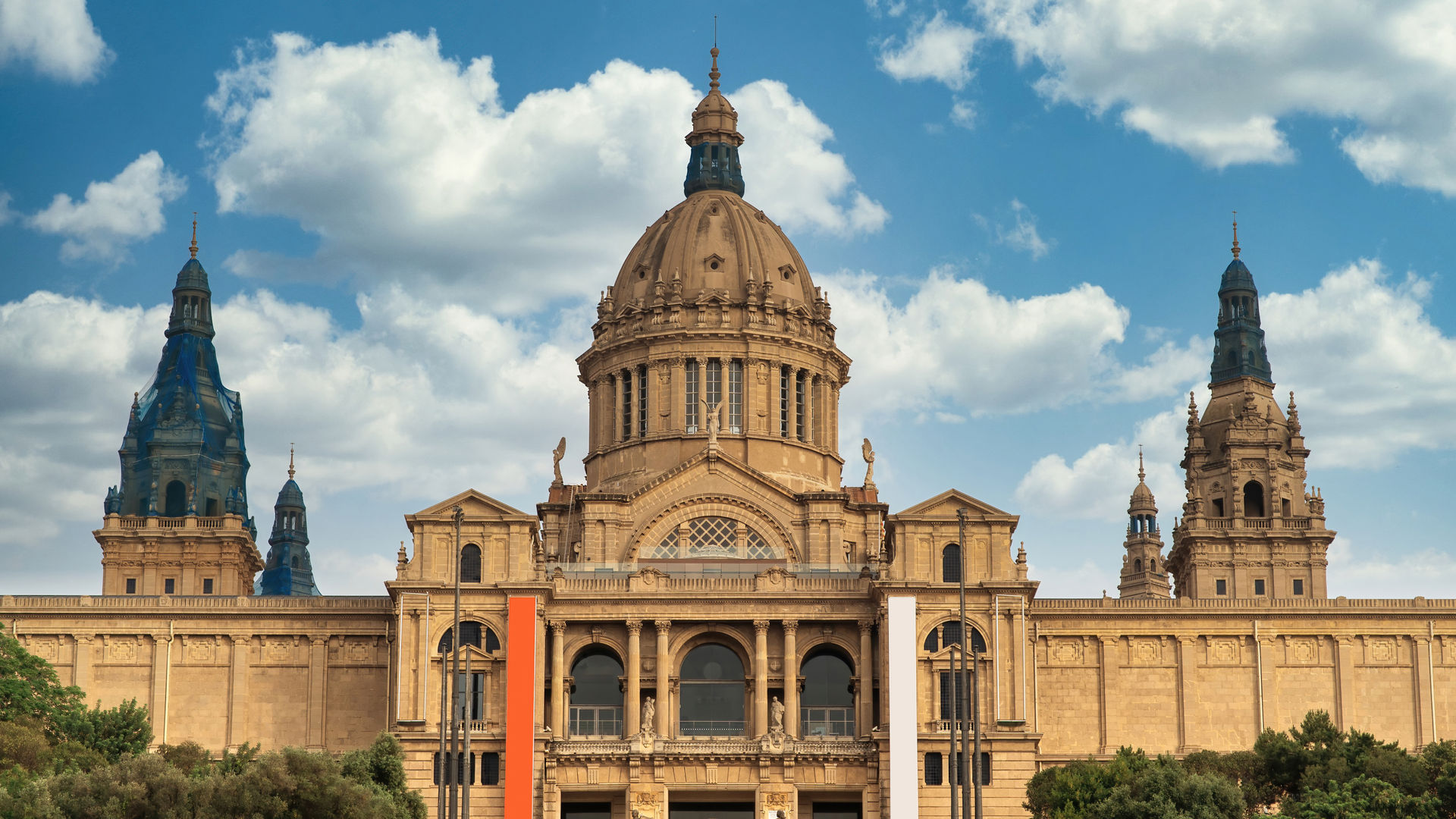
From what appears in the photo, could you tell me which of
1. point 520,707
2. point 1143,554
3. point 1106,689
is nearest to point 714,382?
point 1106,689

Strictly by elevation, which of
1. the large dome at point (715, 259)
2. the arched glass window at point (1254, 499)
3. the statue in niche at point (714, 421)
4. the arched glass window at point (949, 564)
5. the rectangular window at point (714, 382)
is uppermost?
the large dome at point (715, 259)

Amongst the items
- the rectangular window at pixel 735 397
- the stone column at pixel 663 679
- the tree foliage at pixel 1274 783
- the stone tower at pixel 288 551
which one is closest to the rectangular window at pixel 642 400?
the rectangular window at pixel 735 397

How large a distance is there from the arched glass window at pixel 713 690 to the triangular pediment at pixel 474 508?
10.2 meters

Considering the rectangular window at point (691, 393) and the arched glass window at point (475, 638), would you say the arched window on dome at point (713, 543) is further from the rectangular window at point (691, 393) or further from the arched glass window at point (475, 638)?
the arched glass window at point (475, 638)

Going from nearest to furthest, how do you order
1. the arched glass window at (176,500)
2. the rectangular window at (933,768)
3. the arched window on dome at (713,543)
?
1. the rectangular window at (933,768)
2. the arched window on dome at (713,543)
3. the arched glass window at (176,500)

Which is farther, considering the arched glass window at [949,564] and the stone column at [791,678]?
the arched glass window at [949,564]

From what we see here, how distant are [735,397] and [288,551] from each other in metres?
77.1

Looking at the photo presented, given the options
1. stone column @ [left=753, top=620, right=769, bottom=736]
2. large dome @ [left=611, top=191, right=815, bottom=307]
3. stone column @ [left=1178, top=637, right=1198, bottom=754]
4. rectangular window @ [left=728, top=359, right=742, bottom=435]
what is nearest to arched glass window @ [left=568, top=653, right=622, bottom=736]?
stone column @ [left=753, top=620, right=769, bottom=736]

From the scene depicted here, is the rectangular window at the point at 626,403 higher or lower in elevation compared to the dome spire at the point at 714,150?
lower

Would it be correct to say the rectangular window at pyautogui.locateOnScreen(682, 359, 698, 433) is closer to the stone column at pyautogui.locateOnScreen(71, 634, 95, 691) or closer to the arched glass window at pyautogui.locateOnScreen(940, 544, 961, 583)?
the arched glass window at pyautogui.locateOnScreen(940, 544, 961, 583)

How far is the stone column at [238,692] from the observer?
96.9 m

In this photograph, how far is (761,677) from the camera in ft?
298

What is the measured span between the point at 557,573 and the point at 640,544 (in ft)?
23.8

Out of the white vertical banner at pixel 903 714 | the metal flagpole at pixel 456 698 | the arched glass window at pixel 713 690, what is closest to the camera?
the metal flagpole at pixel 456 698
